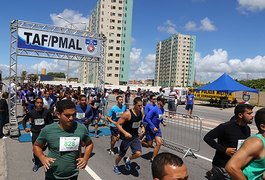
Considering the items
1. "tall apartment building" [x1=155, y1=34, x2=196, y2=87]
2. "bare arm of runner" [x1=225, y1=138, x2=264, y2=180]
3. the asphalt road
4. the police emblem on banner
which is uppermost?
"tall apartment building" [x1=155, y1=34, x2=196, y2=87]

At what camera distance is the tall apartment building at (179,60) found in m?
140

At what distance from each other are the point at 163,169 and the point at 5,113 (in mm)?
9392

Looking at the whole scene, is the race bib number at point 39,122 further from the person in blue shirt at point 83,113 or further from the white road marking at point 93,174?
the person in blue shirt at point 83,113

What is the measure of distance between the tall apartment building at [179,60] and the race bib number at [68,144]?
13313 centimetres

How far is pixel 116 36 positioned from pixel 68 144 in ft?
317

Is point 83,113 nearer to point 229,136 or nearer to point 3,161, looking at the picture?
point 3,161

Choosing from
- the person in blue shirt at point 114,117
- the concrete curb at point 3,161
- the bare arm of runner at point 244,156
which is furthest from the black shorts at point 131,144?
the bare arm of runner at point 244,156

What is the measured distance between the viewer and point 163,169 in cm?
177

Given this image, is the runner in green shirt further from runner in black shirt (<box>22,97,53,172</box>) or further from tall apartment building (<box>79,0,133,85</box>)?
tall apartment building (<box>79,0,133,85</box>)

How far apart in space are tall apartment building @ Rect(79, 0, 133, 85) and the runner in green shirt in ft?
304

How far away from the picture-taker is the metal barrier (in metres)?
8.99

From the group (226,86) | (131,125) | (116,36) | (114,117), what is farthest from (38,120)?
(116,36)

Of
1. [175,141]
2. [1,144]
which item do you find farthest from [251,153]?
[1,144]

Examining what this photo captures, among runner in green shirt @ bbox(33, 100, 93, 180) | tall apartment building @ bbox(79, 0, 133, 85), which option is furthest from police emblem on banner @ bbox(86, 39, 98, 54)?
tall apartment building @ bbox(79, 0, 133, 85)
